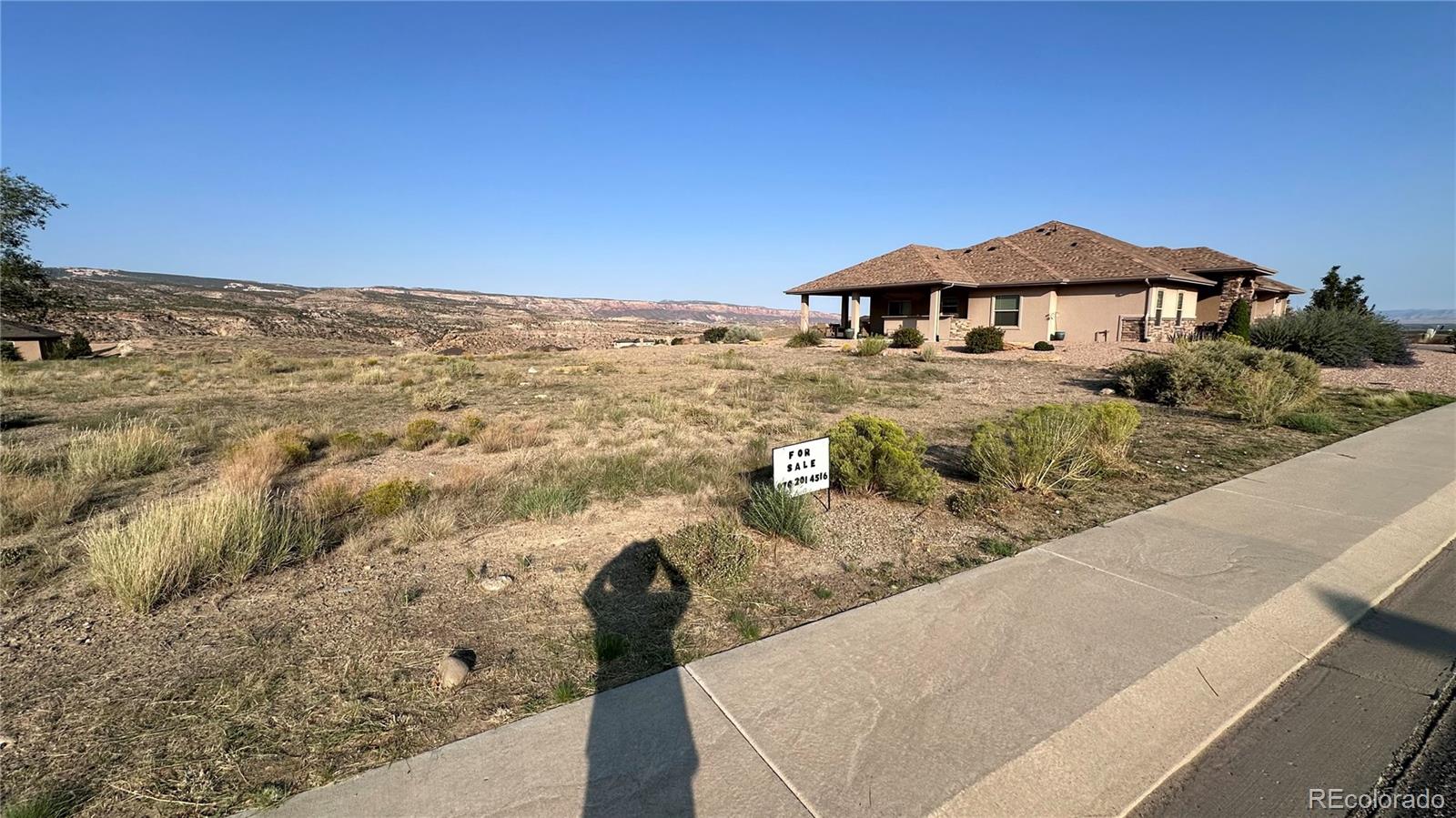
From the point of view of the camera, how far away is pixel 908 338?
1169 inches

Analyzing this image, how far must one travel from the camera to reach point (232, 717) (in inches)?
121

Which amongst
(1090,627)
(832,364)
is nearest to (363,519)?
(1090,627)

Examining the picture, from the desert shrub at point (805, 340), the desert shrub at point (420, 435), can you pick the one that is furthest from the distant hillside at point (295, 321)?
the desert shrub at point (420, 435)

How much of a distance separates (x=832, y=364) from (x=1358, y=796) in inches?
835

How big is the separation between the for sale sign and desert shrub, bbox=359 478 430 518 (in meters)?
3.76

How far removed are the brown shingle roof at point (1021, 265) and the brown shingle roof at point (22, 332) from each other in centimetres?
3645

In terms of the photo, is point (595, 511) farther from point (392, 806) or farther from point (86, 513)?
point (86, 513)

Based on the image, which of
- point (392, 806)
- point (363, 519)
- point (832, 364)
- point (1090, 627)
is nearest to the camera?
point (392, 806)

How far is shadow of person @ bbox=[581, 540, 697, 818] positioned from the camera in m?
2.54

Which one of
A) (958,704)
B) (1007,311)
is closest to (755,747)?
(958,704)

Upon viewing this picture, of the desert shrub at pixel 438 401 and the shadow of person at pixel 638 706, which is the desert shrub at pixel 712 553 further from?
the desert shrub at pixel 438 401

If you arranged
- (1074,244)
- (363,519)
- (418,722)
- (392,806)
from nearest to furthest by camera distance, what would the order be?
(392,806) < (418,722) < (363,519) < (1074,244)

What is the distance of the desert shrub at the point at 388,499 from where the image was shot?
6250 mm

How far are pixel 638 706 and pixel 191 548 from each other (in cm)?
378
